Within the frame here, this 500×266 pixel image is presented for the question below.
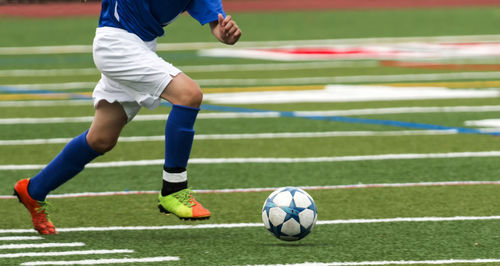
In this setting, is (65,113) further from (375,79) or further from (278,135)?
(375,79)

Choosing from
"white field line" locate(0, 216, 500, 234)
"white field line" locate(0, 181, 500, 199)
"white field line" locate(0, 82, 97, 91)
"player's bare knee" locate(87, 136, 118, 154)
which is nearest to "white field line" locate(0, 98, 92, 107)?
"white field line" locate(0, 82, 97, 91)

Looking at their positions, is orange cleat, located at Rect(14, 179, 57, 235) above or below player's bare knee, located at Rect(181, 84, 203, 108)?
below

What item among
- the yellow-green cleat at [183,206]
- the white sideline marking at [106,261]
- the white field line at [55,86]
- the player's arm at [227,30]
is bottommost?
the white field line at [55,86]

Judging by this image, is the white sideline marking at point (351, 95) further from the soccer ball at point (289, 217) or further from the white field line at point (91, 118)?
the soccer ball at point (289, 217)

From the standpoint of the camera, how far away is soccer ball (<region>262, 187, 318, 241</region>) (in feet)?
18.2

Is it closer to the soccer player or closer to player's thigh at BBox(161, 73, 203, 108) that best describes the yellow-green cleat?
the soccer player

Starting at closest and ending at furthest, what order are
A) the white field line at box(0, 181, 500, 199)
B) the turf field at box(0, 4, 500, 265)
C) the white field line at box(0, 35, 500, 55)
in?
the turf field at box(0, 4, 500, 265), the white field line at box(0, 181, 500, 199), the white field line at box(0, 35, 500, 55)

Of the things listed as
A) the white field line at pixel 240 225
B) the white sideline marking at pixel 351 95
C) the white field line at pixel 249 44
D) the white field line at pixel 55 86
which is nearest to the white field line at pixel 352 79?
the white sideline marking at pixel 351 95

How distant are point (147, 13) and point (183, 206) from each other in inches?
43.7

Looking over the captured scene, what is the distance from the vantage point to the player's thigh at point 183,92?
559 cm

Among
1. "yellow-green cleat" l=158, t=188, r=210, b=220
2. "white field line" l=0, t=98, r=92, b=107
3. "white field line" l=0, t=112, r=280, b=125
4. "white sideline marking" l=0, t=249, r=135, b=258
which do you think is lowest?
"white field line" l=0, t=98, r=92, b=107

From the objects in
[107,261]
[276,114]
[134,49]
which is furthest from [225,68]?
[107,261]

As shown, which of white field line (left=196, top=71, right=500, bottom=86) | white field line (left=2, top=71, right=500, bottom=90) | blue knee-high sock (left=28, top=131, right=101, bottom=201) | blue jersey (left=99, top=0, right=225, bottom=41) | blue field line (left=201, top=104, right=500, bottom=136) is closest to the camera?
blue jersey (left=99, top=0, right=225, bottom=41)

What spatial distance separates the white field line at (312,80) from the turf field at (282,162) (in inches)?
1.1
